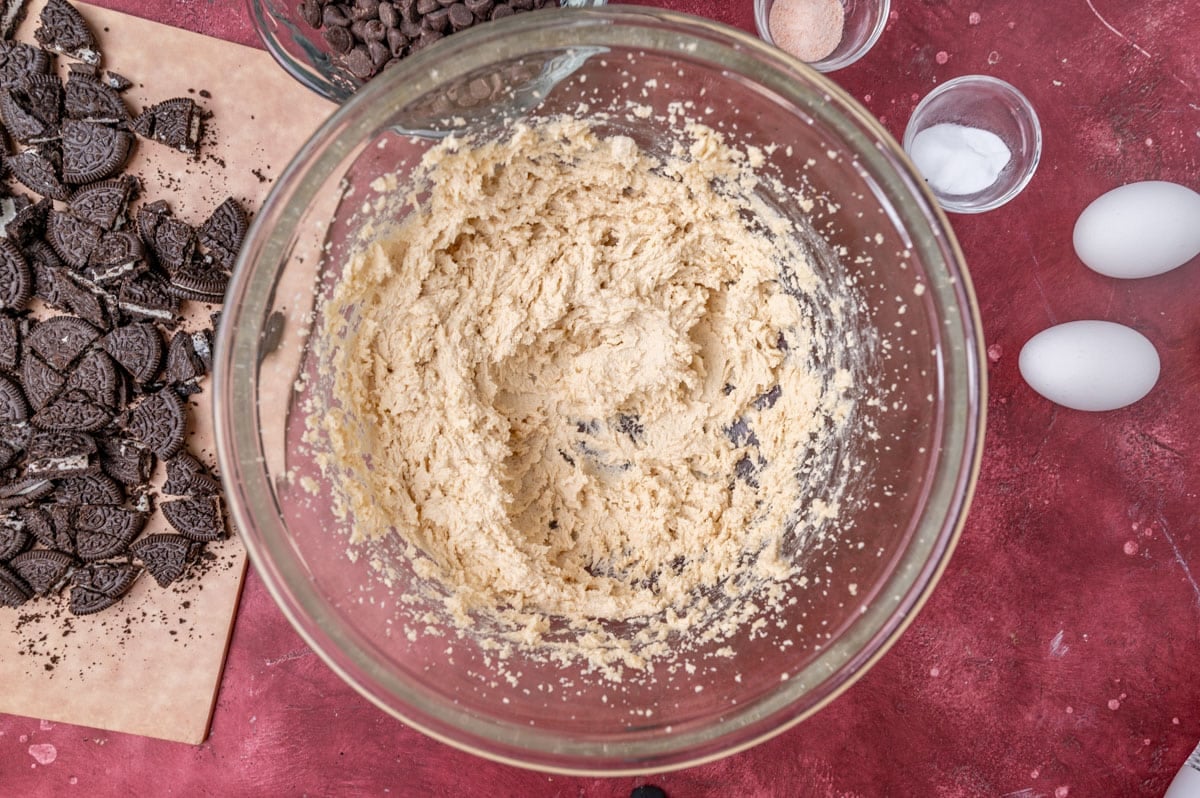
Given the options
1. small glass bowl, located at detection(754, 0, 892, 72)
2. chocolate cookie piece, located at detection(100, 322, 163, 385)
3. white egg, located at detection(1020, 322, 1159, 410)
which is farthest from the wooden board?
white egg, located at detection(1020, 322, 1159, 410)

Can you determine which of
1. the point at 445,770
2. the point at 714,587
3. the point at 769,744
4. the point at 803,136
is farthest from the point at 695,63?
the point at 445,770

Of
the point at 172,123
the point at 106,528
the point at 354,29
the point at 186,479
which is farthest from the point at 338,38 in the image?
the point at 106,528

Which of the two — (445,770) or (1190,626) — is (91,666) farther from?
(1190,626)

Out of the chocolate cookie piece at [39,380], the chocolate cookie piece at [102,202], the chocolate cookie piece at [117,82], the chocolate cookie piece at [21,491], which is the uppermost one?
the chocolate cookie piece at [117,82]

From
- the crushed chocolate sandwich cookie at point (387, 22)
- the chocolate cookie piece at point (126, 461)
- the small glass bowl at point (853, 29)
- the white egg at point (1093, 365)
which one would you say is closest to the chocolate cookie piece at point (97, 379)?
the chocolate cookie piece at point (126, 461)

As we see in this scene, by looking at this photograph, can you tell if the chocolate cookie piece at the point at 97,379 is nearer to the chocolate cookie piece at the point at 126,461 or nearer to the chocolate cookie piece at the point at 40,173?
the chocolate cookie piece at the point at 126,461

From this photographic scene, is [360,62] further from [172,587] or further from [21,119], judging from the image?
[172,587]
